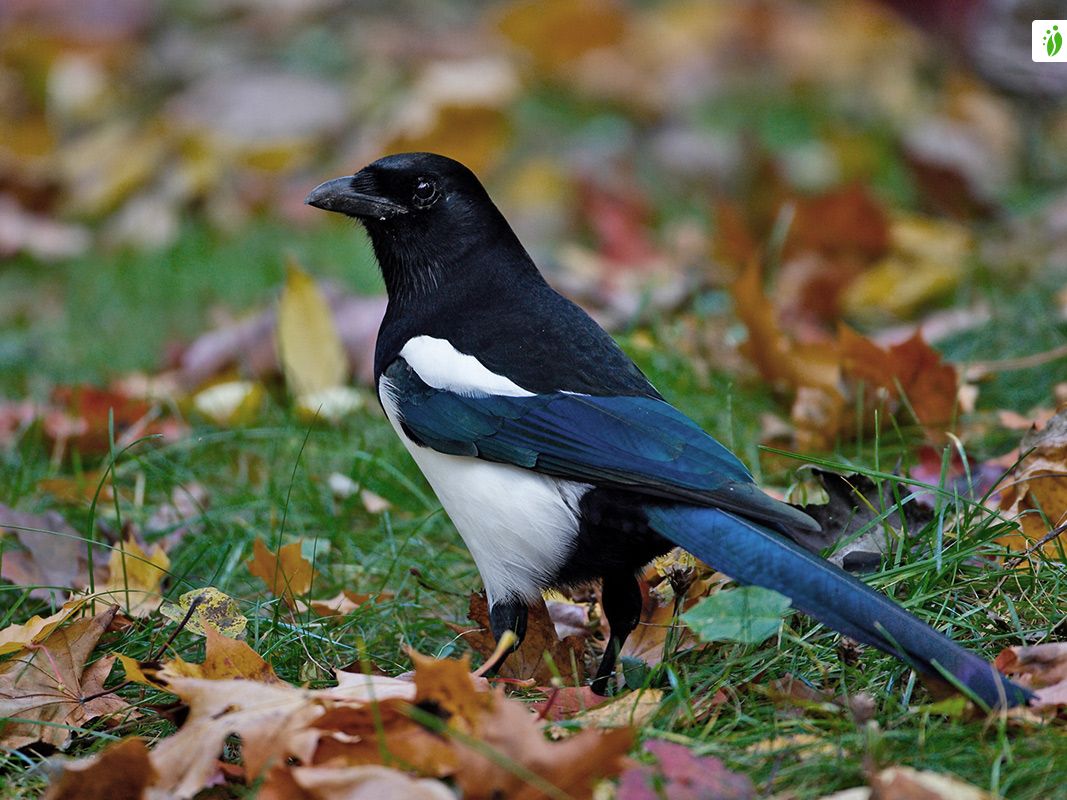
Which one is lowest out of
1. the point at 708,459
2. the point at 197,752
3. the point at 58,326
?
the point at 58,326

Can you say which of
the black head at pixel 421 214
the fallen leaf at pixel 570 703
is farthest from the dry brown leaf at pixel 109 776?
the black head at pixel 421 214

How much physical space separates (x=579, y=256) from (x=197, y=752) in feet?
9.68

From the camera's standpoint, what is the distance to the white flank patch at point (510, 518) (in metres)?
1.95

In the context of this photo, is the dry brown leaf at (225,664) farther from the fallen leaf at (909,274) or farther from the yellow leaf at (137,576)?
the fallen leaf at (909,274)

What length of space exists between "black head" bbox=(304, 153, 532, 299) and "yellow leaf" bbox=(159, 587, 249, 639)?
634mm

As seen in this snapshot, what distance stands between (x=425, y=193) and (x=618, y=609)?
0.83m

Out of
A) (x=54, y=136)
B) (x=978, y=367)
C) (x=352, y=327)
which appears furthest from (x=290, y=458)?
(x=54, y=136)

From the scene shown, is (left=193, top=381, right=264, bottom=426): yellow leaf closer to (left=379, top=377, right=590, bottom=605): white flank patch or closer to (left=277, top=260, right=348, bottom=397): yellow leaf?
(left=277, top=260, right=348, bottom=397): yellow leaf

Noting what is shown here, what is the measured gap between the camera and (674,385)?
2979mm

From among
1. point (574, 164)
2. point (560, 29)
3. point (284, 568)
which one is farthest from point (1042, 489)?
point (560, 29)

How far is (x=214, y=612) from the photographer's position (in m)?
1.99

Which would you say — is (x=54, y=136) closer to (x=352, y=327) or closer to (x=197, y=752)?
A: (x=352, y=327)

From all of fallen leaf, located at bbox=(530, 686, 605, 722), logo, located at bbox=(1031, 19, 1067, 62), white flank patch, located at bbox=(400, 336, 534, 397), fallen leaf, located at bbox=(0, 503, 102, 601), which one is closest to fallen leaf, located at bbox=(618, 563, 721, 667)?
fallen leaf, located at bbox=(530, 686, 605, 722)

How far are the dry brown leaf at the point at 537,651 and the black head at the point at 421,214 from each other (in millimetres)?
626
